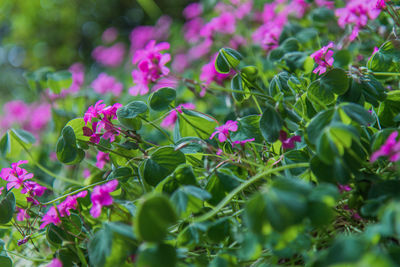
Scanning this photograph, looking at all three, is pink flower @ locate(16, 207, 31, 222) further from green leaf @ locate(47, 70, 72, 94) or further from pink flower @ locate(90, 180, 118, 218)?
green leaf @ locate(47, 70, 72, 94)

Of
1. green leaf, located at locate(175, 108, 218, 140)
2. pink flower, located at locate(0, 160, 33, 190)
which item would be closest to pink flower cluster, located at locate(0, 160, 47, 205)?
pink flower, located at locate(0, 160, 33, 190)

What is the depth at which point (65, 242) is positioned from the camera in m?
0.70

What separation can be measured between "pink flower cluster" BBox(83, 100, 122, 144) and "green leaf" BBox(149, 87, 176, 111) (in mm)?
88

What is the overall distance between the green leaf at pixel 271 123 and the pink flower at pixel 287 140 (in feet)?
0.14

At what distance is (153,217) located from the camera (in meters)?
0.47

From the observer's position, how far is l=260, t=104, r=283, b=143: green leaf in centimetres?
62

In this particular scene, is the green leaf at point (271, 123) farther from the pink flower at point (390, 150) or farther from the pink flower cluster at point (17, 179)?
the pink flower cluster at point (17, 179)

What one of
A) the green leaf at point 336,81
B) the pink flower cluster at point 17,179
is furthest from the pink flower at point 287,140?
the pink flower cluster at point 17,179

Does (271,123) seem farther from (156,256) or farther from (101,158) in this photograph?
(101,158)

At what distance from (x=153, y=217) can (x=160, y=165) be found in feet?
0.80

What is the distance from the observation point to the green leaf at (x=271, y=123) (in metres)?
0.62

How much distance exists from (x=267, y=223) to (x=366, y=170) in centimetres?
28

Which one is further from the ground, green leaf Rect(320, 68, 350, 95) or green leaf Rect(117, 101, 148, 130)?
green leaf Rect(117, 101, 148, 130)

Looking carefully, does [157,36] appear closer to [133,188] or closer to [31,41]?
[31,41]
